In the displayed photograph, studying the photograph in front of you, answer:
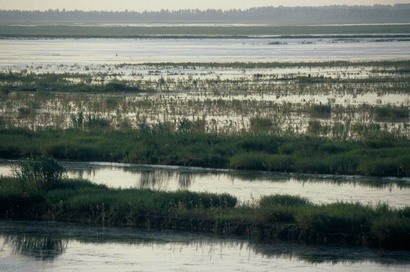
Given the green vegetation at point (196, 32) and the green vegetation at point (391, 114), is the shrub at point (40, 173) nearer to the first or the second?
the green vegetation at point (391, 114)

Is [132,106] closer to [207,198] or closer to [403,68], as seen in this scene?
[207,198]

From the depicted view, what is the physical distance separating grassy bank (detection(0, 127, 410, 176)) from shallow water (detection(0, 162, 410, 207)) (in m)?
0.50

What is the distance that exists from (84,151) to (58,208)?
6.35 meters

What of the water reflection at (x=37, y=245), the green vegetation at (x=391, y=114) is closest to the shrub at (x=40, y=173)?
the water reflection at (x=37, y=245)

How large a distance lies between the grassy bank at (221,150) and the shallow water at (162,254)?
6.17m

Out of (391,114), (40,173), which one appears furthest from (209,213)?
(391,114)

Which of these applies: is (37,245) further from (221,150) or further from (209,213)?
(221,150)

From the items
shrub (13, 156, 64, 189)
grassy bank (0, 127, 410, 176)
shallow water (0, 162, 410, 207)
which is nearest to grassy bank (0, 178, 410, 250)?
shrub (13, 156, 64, 189)

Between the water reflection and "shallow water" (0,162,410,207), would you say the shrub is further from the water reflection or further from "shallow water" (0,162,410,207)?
the water reflection

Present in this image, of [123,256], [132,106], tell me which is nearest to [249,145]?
[123,256]

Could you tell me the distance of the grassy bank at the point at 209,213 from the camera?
1609cm

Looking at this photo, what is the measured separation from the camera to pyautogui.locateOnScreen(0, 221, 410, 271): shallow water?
14844 mm

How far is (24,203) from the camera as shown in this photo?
60.7ft

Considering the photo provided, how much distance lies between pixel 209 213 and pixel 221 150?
667cm
